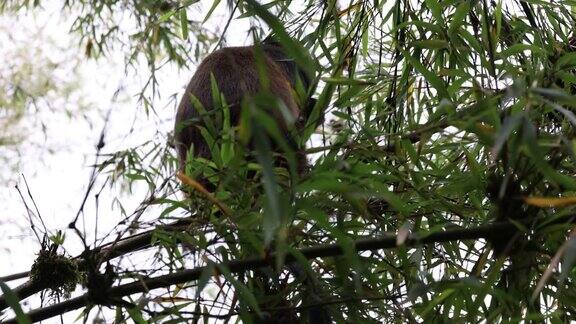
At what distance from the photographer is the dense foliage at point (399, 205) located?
1.23 meters

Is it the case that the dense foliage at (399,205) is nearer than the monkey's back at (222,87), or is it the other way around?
the dense foliage at (399,205)

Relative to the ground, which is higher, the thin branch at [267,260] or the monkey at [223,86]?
the monkey at [223,86]

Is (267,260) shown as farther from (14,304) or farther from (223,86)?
(223,86)

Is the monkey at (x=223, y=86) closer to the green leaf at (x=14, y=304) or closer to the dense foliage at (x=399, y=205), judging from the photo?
the dense foliage at (x=399, y=205)

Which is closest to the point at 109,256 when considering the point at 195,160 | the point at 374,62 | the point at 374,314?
the point at 195,160

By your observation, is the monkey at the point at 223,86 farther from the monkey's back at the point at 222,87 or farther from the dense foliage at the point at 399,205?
the dense foliage at the point at 399,205

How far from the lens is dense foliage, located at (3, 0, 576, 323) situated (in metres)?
1.23

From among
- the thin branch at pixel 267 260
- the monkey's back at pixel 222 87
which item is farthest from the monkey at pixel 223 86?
the thin branch at pixel 267 260

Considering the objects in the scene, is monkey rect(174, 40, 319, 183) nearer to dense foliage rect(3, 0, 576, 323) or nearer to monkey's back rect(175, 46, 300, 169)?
monkey's back rect(175, 46, 300, 169)

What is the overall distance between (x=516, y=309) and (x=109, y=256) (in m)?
0.65

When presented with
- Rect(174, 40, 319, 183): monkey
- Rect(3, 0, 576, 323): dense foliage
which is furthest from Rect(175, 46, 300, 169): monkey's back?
Rect(3, 0, 576, 323): dense foliage

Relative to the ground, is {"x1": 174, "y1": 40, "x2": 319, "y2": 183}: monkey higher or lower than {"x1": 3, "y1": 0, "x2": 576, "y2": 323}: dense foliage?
higher

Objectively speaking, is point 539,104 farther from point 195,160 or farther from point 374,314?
point 195,160

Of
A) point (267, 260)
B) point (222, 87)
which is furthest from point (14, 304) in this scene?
point (222, 87)
